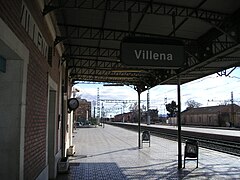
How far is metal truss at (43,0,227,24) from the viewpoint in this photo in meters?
7.12

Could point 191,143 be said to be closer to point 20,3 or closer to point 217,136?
point 20,3

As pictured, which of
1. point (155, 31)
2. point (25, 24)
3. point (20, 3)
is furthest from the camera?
point (155, 31)

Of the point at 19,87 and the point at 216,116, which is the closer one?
the point at 19,87

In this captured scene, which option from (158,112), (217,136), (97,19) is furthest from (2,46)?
(158,112)

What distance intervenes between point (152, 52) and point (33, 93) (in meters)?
2.18

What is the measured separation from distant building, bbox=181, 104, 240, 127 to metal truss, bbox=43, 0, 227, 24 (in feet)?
167

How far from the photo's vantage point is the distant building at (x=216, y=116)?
60.8 meters

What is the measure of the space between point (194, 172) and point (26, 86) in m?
7.44

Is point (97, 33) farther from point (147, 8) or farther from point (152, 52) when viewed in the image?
point (152, 52)

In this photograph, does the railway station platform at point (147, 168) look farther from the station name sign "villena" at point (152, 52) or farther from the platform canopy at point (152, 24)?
the station name sign "villena" at point (152, 52)

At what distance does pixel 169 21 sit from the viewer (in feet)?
28.0

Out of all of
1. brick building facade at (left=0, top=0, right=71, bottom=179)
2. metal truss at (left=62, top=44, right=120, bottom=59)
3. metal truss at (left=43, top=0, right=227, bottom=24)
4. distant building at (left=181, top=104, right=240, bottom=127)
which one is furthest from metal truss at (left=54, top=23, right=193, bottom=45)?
→ distant building at (left=181, top=104, right=240, bottom=127)

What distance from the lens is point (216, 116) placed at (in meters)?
65.0

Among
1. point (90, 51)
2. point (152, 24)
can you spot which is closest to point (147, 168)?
point (152, 24)
